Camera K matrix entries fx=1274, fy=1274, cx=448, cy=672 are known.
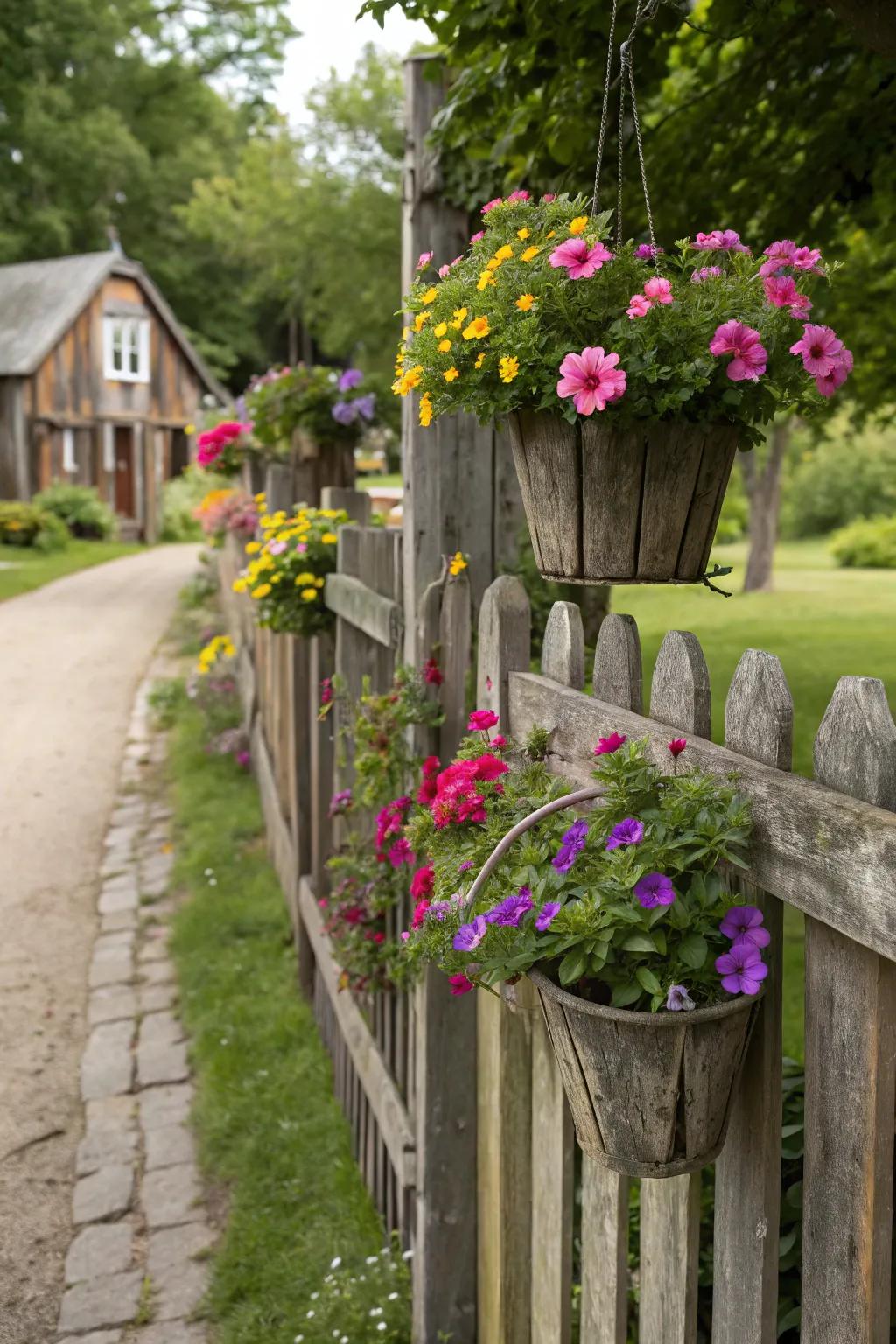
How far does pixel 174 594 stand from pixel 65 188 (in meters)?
24.1

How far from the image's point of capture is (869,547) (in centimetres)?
2645

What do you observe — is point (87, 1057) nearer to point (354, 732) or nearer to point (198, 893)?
point (198, 893)

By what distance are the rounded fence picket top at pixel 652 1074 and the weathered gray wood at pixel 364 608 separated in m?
1.81

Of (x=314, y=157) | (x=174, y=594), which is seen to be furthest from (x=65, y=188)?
(x=174, y=594)

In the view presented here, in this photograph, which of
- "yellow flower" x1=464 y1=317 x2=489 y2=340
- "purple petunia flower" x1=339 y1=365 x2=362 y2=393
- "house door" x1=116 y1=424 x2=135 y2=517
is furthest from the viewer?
"house door" x1=116 y1=424 x2=135 y2=517

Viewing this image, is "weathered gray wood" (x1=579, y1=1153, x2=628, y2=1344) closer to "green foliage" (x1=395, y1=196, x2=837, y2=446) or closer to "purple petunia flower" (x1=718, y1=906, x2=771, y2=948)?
"purple petunia flower" (x1=718, y1=906, x2=771, y2=948)

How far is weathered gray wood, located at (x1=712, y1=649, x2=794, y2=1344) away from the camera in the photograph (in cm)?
160

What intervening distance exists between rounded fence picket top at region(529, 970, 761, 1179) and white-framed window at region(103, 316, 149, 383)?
98.9 feet

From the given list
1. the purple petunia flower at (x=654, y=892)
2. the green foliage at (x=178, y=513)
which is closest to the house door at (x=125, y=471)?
the green foliage at (x=178, y=513)

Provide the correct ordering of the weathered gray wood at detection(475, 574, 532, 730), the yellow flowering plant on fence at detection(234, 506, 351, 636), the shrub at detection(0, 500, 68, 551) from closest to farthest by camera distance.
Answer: the weathered gray wood at detection(475, 574, 532, 730), the yellow flowering plant on fence at detection(234, 506, 351, 636), the shrub at detection(0, 500, 68, 551)

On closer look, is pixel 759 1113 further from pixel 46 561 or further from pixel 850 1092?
pixel 46 561

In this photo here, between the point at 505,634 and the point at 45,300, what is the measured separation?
2931cm

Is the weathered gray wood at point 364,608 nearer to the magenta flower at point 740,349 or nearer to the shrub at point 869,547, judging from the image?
the magenta flower at point 740,349

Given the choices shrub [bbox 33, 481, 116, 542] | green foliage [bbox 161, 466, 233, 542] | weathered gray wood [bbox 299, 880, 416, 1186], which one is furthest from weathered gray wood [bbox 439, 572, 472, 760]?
green foliage [bbox 161, 466, 233, 542]
